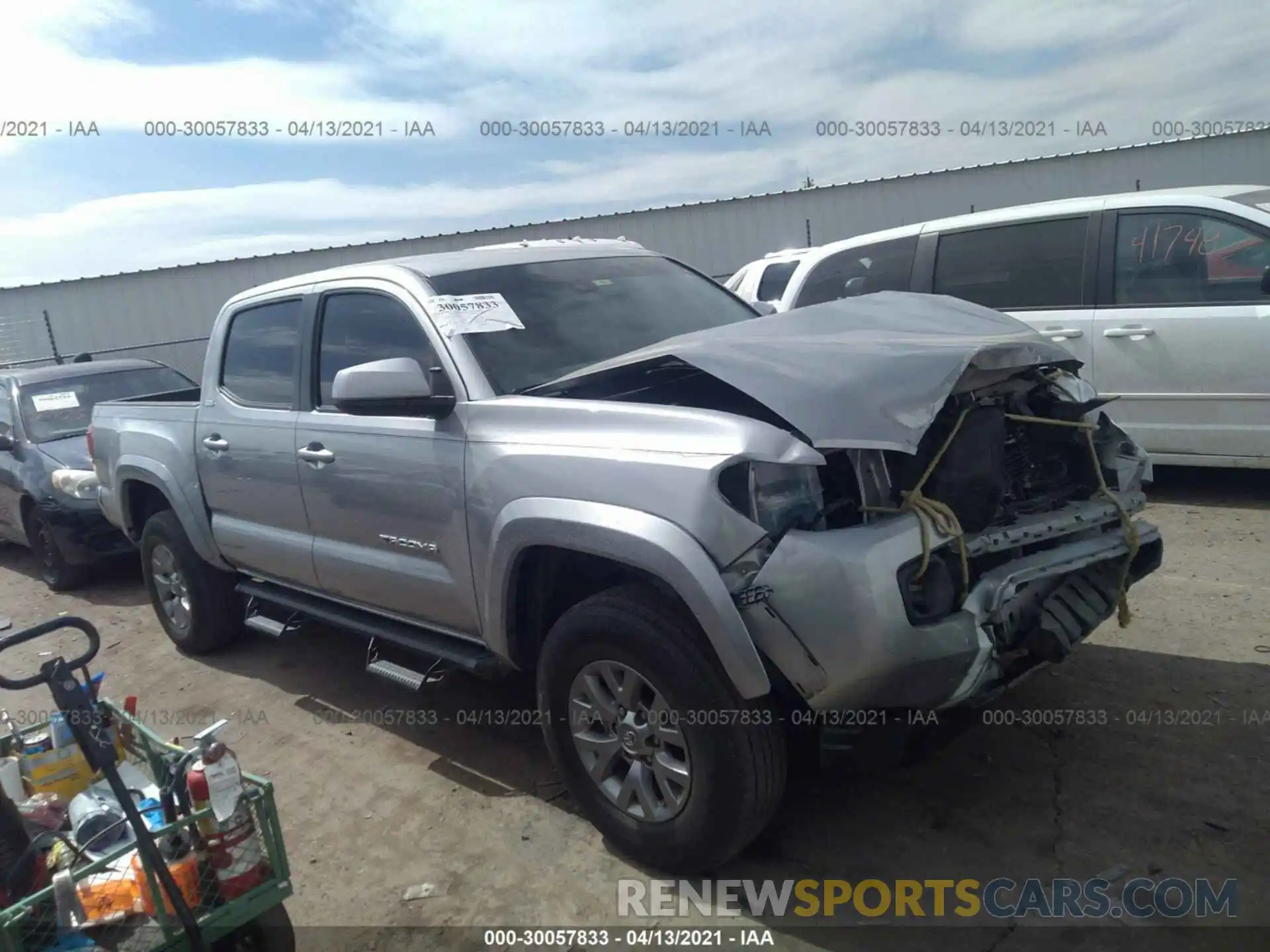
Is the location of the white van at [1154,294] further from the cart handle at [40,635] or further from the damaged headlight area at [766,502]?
the cart handle at [40,635]

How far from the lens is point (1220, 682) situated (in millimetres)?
3791

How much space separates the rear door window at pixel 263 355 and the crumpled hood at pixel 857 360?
175 cm

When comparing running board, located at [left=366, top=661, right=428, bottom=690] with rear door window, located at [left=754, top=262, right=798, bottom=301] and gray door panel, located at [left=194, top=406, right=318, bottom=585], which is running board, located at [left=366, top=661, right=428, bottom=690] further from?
rear door window, located at [left=754, top=262, right=798, bottom=301]

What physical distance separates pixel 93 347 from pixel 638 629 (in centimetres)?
1923

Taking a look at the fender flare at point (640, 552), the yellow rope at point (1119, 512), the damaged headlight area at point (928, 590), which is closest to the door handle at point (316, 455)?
the fender flare at point (640, 552)

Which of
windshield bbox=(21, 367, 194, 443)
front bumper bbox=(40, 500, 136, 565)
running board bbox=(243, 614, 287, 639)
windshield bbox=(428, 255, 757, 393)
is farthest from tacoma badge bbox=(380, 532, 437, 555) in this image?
windshield bbox=(21, 367, 194, 443)

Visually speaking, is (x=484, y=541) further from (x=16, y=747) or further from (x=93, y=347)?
(x=93, y=347)

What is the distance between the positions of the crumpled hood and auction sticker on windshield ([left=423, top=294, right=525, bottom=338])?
429mm

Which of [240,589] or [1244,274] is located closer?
[240,589]

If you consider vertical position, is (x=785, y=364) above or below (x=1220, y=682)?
above

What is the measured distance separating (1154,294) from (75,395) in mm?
8071

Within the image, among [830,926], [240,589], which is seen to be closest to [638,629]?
[830,926]

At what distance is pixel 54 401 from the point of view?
25.8 feet

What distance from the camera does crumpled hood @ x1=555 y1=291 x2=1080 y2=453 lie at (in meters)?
2.66
